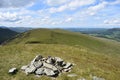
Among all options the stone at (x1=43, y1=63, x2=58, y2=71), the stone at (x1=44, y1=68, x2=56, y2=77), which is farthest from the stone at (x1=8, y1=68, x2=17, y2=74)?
the stone at (x1=44, y1=68, x2=56, y2=77)

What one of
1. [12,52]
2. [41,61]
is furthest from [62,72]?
[12,52]

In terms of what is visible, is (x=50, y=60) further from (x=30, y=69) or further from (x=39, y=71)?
(x=30, y=69)

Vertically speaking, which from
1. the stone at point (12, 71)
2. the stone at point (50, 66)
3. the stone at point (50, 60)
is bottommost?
the stone at point (12, 71)

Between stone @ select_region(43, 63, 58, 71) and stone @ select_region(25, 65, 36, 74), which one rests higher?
stone @ select_region(43, 63, 58, 71)

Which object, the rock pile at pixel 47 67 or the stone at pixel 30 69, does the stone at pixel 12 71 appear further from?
the stone at pixel 30 69

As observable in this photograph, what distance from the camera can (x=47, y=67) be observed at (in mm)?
27234

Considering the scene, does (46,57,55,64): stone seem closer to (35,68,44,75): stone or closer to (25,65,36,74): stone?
(35,68,44,75): stone

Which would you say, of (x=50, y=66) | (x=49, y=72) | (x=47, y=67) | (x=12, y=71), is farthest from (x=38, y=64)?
(x=12, y=71)

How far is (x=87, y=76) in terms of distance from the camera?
25.8m

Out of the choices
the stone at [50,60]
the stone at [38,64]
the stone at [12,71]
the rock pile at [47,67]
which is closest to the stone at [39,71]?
the rock pile at [47,67]

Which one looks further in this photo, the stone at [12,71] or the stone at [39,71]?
the stone at [12,71]

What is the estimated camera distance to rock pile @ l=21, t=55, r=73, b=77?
26.4 m

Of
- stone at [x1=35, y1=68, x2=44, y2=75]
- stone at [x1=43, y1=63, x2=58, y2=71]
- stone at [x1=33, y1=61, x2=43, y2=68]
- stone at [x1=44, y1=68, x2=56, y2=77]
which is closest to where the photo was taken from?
stone at [x1=44, y1=68, x2=56, y2=77]

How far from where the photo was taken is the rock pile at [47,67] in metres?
26.4
